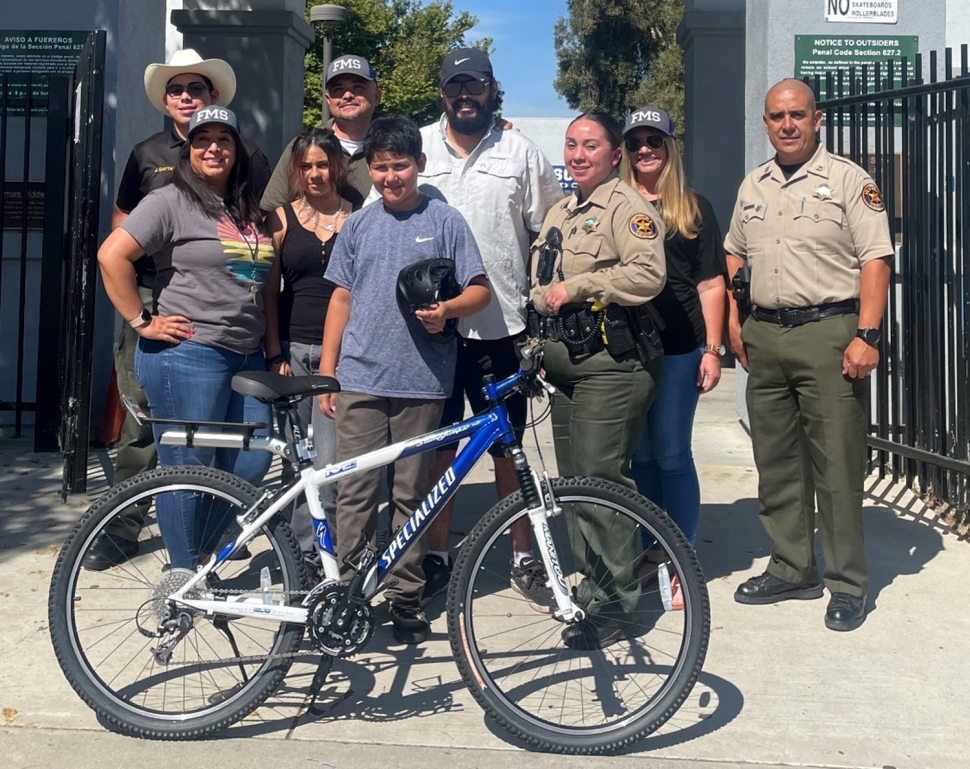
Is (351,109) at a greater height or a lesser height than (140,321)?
greater

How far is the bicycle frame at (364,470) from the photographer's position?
362cm

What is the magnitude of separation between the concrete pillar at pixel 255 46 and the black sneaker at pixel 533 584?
6703mm

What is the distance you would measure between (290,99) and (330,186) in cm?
604

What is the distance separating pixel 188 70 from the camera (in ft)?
17.3

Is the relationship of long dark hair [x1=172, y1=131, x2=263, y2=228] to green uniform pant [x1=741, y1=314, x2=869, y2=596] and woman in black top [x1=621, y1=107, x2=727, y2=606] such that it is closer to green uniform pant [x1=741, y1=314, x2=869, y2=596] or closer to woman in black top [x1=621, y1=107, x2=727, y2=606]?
woman in black top [x1=621, y1=107, x2=727, y2=606]

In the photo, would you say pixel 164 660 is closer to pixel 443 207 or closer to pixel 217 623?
pixel 217 623

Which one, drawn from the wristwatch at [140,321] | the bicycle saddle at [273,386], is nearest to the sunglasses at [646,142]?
the bicycle saddle at [273,386]

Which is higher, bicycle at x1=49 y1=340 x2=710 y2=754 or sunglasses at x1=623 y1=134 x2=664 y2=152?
sunglasses at x1=623 y1=134 x2=664 y2=152

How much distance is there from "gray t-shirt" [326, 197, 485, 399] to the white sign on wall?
14.0 feet

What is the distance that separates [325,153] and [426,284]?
112 centimetres

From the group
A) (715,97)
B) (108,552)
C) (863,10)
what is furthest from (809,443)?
(715,97)

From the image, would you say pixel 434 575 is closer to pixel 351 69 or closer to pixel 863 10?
pixel 351 69

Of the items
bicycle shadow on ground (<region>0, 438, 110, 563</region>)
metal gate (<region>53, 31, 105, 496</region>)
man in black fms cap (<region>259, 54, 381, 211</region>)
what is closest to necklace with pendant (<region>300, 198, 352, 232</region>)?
man in black fms cap (<region>259, 54, 381, 211</region>)

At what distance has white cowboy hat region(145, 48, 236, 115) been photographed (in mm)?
5270
